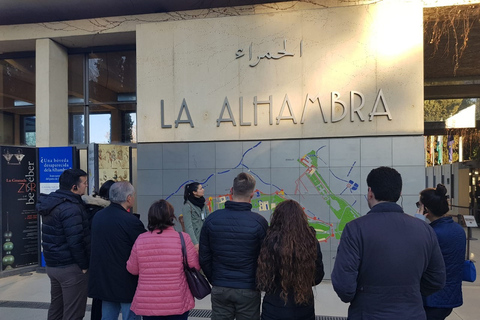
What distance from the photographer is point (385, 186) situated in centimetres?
227

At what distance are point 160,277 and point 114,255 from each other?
1.84 ft

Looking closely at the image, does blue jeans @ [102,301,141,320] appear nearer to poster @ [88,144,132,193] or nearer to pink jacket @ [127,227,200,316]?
pink jacket @ [127,227,200,316]

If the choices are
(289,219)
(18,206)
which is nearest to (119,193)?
(289,219)

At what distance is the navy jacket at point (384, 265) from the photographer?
84.4 inches

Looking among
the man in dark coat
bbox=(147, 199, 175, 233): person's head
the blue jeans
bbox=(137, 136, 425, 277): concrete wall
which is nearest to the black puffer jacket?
the blue jeans

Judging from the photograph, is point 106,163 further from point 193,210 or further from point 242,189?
point 242,189

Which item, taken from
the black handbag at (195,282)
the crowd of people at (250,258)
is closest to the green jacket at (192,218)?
the crowd of people at (250,258)

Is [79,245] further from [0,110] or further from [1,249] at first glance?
[0,110]

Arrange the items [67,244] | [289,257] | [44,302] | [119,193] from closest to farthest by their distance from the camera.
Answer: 1. [289,257]
2. [119,193]
3. [67,244]
4. [44,302]

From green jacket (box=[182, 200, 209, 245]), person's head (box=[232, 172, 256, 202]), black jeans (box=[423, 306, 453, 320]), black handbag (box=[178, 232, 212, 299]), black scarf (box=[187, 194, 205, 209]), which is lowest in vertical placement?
black jeans (box=[423, 306, 453, 320])

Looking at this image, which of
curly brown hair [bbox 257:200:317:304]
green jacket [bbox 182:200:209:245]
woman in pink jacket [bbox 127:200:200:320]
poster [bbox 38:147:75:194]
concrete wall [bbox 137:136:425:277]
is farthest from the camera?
poster [bbox 38:147:75:194]

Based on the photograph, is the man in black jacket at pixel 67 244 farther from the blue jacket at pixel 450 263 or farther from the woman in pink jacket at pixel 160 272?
the blue jacket at pixel 450 263

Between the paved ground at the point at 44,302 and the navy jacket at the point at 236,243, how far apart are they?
2303 millimetres

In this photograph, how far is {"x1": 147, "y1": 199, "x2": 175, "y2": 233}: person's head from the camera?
9.46ft
